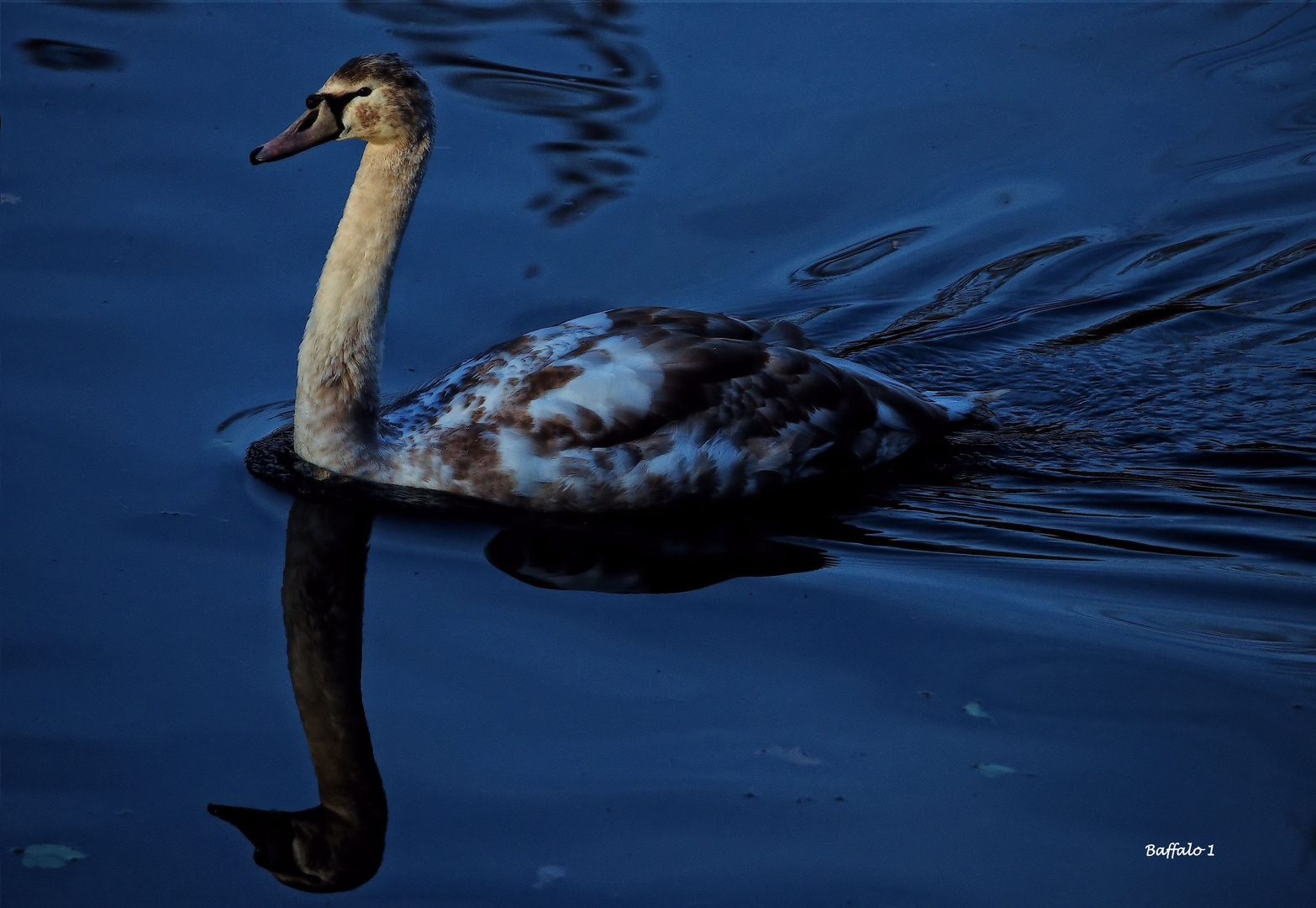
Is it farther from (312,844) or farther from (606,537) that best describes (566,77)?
(312,844)

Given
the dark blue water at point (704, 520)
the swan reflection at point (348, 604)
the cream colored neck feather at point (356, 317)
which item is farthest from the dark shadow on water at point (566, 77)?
the swan reflection at point (348, 604)

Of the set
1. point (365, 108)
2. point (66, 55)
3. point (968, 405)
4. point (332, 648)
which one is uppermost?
point (66, 55)

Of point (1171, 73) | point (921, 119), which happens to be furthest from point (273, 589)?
point (1171, 73)

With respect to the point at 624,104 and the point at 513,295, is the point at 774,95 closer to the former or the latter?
the point at 624,104

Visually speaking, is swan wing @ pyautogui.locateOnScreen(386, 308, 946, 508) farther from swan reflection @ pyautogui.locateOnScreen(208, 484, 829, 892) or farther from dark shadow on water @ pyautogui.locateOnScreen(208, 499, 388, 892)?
dark shadow on water @ pyautogui.locateOnScreen(208, 499, 388, 892)

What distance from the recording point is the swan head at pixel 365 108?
22.7ft

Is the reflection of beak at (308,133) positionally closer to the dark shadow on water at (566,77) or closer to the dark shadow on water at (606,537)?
the dark shadow on water at (606,537)

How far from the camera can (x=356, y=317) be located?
711 cm

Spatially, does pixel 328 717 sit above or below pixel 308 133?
below

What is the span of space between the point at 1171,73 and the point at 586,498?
7027 mm

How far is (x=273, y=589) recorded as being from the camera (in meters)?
6.32

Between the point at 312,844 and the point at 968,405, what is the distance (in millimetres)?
4370

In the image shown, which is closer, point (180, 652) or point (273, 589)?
point (180, 652)

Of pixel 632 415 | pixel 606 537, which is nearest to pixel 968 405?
pixel 632 415
